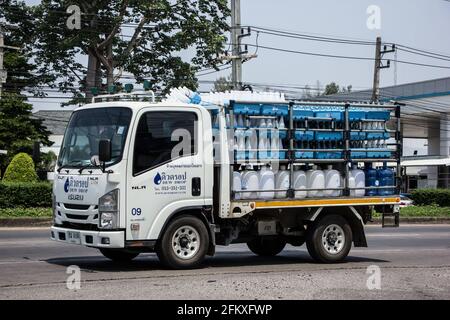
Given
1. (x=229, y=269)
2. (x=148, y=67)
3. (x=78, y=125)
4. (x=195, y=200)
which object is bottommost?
(x=229, y=269)

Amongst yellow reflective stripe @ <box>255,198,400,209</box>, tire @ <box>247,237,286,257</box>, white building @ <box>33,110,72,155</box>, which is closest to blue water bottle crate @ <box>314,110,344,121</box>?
yellow reflective stripe @ <box>255,198,400,209</box>

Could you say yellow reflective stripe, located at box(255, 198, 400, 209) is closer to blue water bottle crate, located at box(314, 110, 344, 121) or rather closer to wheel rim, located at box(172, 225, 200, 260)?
wheel rim, located at box(172, 225, 200, 260)

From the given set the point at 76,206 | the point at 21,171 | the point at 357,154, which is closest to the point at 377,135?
the point at 357,154

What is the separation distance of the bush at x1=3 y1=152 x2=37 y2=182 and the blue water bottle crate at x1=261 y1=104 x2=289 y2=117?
1683cm

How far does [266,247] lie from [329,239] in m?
1.59

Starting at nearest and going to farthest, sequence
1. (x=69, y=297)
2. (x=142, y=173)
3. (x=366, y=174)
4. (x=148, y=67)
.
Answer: (x=69, y=297)
(x=142, y=173)
(x=366, y=174)
(x=148, y=67)

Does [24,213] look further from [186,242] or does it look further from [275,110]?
[275,110]

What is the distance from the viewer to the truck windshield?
1098 cm

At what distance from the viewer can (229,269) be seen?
1180 centimetres

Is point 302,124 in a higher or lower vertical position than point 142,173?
higher

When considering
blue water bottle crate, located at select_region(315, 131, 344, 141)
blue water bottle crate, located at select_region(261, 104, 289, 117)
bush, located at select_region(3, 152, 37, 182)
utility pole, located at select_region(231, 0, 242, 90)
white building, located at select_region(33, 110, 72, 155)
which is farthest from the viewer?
white building, located at select_region(33, 110, 72, 155)

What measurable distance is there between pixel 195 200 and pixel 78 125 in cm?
225
